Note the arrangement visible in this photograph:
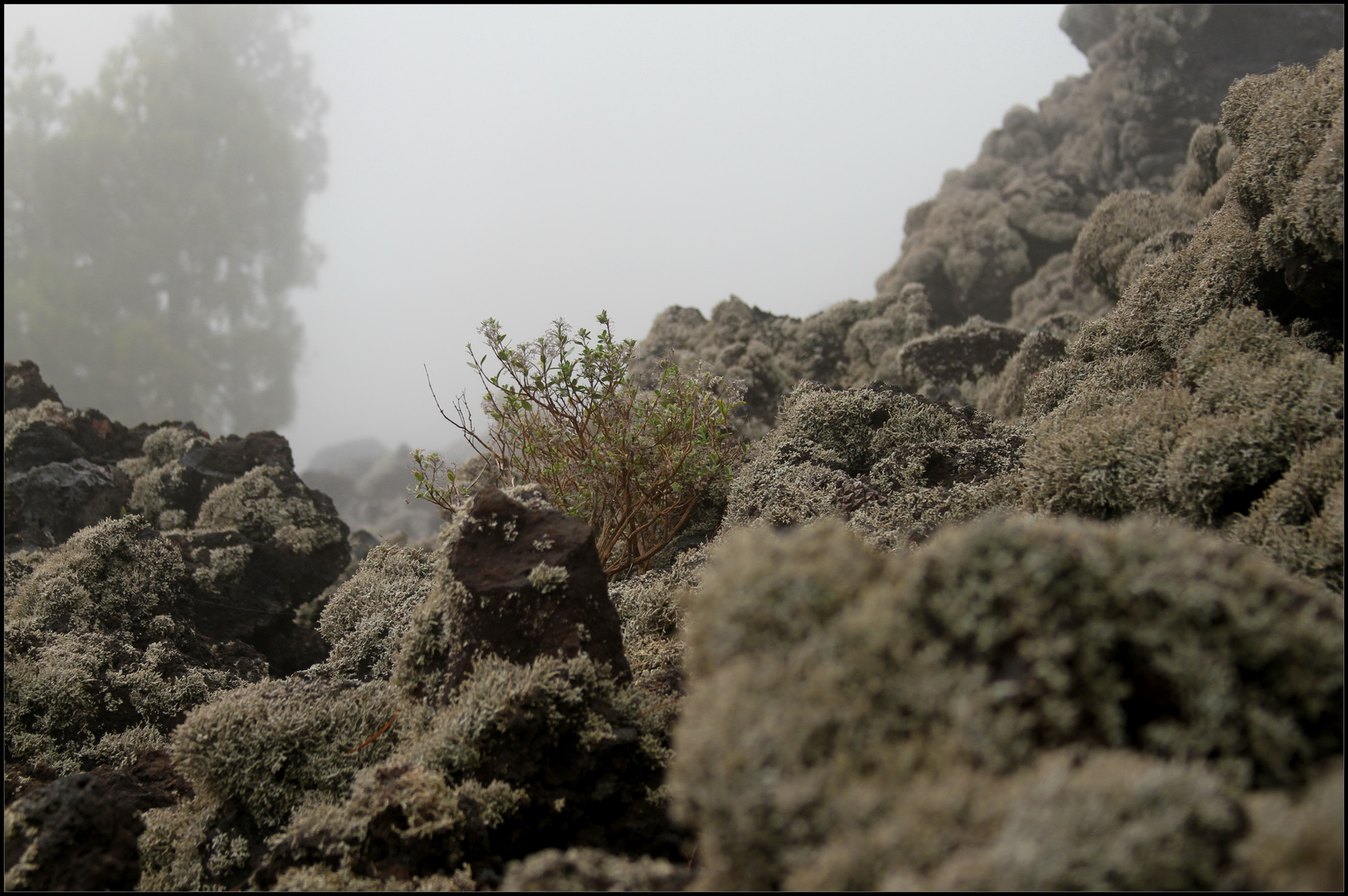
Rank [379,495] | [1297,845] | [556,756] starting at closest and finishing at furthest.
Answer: [1297,845], [556,756], [379,495]

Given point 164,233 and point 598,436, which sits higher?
point 164,233

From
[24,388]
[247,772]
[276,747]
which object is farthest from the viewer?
[24,388]

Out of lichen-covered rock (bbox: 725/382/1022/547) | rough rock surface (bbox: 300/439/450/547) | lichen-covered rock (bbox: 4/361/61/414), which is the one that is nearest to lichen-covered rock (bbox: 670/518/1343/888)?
lichen-covered rock (bbox: 725/382/1022/547)

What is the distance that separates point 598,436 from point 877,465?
284cm

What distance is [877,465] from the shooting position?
7.52 metres

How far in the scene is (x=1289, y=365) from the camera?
4.64 meters

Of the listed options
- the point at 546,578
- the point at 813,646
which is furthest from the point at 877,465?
the point at 813,646

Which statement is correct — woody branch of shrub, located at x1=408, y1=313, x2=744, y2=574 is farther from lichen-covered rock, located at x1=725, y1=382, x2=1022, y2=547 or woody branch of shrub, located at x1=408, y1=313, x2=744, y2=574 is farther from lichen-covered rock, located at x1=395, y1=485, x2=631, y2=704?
lichen-covered rock, located at x1=395, y1=485, x2=631, y2=704

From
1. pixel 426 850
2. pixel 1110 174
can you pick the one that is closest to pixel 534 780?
pixel 426 850

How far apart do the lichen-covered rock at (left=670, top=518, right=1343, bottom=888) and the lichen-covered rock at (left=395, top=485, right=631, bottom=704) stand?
241 centimetres

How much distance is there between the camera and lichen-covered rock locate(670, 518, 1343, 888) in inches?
84.9

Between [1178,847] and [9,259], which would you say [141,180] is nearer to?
[9,259]

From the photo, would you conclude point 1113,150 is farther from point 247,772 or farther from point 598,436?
point 247,772

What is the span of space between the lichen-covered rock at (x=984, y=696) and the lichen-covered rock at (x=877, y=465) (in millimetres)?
3028
